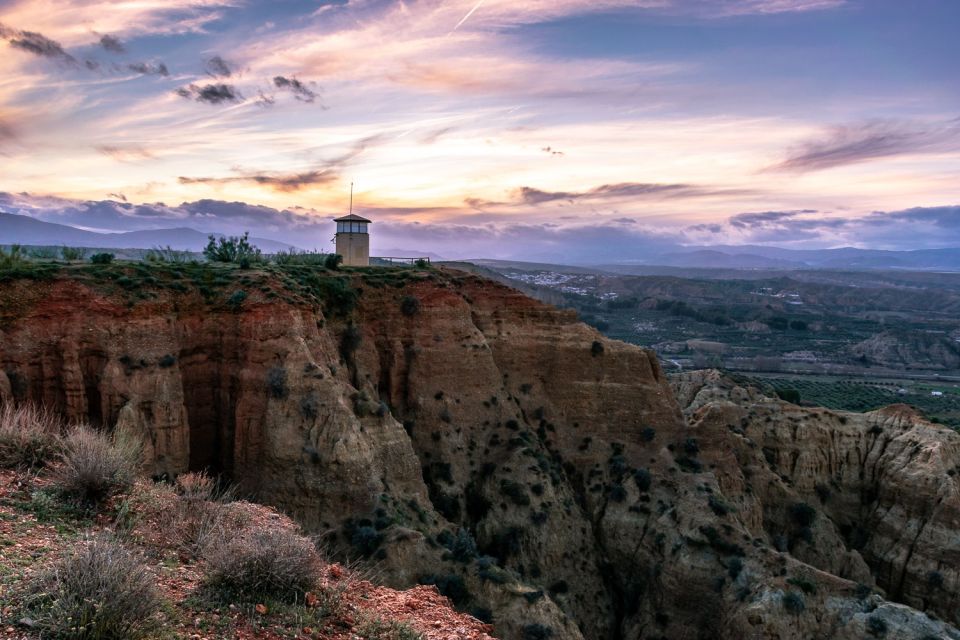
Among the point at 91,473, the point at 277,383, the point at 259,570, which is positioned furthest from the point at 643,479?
the point at 91,473

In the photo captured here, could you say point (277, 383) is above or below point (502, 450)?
above

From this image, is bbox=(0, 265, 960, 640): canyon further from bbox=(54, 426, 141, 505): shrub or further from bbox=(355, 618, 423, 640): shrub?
bbox=(355, 618, 423, 640): shrub

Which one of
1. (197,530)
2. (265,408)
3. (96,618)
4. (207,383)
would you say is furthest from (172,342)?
(96,618)

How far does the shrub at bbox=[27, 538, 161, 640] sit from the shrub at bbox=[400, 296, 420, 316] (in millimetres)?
29200

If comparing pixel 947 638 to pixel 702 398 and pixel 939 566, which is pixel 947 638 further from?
pixel 702 398

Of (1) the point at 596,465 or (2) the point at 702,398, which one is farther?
(2) the point at 702,398

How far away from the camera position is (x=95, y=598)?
8.73 metres

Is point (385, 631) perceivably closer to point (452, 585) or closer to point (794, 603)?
point (452, 585)

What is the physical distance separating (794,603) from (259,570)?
26.7 m

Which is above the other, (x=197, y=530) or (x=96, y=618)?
(x=96, y=618)

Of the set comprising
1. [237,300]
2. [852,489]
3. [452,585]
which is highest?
[237,300]

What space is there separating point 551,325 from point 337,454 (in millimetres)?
19898

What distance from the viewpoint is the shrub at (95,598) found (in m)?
8.41

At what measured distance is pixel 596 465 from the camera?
3866 cm
